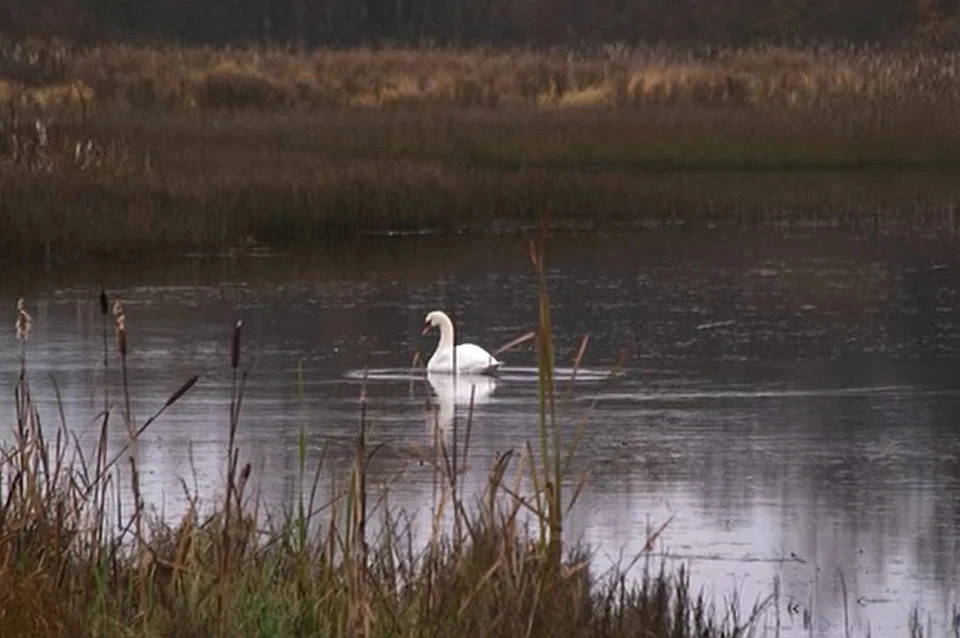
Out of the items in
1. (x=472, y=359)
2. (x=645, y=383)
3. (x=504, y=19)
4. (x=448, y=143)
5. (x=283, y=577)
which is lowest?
(x=645, y=383)

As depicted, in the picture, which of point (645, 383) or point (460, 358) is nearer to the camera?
point (645, 383)

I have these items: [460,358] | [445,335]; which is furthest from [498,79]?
[460,358]

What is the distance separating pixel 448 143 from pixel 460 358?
13.1 m

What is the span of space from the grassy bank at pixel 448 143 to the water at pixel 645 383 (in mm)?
846

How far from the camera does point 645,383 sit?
14742 millimetres

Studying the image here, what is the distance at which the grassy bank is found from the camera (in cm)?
2247

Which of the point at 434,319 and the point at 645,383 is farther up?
the point at 434,319

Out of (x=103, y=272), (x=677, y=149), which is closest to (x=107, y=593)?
(x=103, y=272)

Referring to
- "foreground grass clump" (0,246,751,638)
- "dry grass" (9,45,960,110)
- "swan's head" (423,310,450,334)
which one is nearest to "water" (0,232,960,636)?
"swan's head" (423,310,450,334)

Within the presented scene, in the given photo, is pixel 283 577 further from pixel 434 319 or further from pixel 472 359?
pixel 434 319

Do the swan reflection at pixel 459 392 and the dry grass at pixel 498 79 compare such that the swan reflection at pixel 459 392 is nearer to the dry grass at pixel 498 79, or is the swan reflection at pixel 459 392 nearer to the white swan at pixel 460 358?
the white swan at pixel 460 358

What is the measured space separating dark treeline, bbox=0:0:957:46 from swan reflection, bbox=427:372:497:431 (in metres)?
34.7

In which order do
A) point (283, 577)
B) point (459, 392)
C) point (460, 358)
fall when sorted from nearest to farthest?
point (283, 577) < point (459, 392) < point (460, 358)

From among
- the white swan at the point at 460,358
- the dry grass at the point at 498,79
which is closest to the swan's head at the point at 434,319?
the white swan at the point at 460,358
